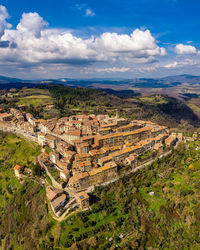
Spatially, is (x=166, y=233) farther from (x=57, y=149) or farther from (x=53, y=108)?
(x=53, y=108)

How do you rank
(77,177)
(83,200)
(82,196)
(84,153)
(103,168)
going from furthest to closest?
(84,153), (103,168), (77,177), (82,196), (83,200)

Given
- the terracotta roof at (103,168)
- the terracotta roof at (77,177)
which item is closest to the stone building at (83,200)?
the terracotta roof at (77,177)

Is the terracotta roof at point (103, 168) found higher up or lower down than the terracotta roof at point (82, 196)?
higher up

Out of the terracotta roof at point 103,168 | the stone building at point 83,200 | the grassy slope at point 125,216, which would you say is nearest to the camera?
the grassy slope at point 125,216

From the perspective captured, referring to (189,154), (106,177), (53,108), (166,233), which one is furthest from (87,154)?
(53,108)

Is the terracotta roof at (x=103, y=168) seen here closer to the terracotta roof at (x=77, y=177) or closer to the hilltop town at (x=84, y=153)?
the hilltop town at (x=84, y=153)

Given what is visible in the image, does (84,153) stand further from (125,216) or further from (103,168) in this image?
(125,216)

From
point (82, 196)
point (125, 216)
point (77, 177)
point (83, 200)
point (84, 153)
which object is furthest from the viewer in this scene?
point (84, 153)

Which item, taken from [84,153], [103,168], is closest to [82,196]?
[103,168]

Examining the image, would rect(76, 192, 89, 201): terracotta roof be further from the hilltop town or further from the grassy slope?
the grassy slope
